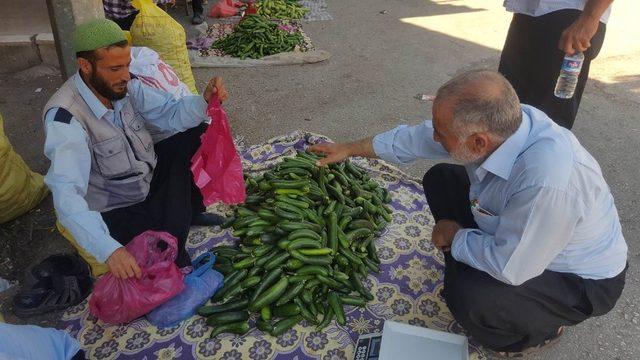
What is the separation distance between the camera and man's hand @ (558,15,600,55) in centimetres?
343

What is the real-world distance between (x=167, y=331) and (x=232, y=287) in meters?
0.49

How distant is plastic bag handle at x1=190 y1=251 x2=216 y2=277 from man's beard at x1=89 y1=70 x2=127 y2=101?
3.99 feet

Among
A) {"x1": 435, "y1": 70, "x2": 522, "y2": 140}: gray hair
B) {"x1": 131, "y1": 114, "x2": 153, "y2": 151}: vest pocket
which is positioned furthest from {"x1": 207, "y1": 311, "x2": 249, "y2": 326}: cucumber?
{"x1": 435, "y1": 70, "x2": 522, "y2": 140}: gray hair

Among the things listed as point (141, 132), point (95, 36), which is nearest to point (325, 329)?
point (141, 132)

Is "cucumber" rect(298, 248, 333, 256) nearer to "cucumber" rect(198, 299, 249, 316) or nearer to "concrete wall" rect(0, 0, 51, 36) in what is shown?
"cucumber" rect(198, 299, 249, 316)

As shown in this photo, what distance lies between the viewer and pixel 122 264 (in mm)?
2555

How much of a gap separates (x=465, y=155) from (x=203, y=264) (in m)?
1.95

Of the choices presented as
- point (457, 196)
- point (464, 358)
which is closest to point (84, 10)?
point (457, 196)

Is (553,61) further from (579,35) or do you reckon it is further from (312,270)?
(312,270)

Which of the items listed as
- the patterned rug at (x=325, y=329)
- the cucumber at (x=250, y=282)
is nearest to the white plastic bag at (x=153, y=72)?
the patterned rug at (x=325, y=329)

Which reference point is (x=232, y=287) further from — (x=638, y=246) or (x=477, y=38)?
(x=477, y=38)

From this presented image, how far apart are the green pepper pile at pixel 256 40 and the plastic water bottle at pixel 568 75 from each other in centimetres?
455

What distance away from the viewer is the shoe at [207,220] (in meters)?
3.96

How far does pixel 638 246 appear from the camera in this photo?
393 cm
